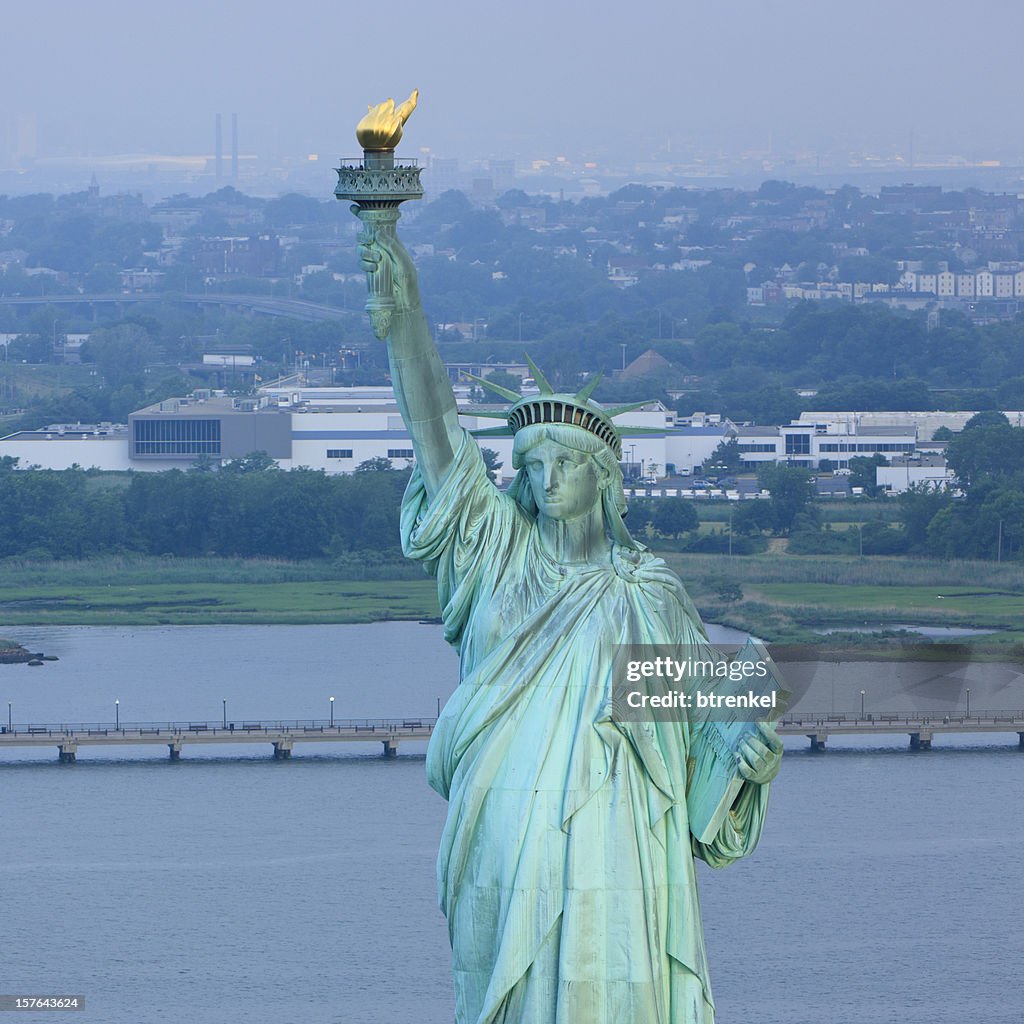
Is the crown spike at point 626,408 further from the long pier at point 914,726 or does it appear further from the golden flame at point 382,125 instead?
the long pier at point 914,726

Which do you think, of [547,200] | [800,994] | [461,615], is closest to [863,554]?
[800,994]

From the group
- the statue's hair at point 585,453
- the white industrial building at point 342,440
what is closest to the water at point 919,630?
the white industrial building at point 342,440

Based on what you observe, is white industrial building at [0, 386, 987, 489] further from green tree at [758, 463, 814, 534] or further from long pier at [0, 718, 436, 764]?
long pier at [0, 718, 436, 764]

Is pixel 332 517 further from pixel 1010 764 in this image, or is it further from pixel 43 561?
pixel 1010 764

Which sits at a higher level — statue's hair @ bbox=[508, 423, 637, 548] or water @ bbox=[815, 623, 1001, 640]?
statue's hair @ bbox=[508, 423, 637, 548]

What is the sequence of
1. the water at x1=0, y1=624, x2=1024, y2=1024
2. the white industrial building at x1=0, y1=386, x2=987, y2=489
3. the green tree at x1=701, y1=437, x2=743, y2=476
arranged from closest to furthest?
the water at x1=0, y1=624, x2=1024, y2=1024
the green tree at x1=701, y1=437, x2=743, y2=476
the white industrial building at x1=0, y1=386, x2=987, y2=489

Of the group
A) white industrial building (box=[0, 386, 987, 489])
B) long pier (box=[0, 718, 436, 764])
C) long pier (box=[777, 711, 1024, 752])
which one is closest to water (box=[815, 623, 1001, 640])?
long pier (box=[777, 711, 1024, 752])

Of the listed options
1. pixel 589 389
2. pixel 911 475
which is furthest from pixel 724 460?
pixel 589 389
